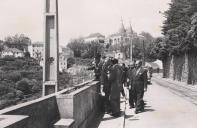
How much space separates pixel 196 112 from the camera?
607 inches

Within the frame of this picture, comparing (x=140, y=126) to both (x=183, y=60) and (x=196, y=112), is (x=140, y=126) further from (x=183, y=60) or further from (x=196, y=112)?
(x=183, y=60)

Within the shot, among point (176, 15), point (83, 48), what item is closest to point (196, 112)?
point (176, 15)

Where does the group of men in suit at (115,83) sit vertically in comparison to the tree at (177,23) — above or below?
below

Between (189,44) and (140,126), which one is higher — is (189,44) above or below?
above

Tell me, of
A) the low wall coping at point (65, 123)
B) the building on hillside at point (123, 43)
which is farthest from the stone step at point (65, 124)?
the building on hillside at point (123, 43)

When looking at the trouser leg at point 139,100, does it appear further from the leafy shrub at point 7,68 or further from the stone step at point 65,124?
the leafy shrub at point 7,68

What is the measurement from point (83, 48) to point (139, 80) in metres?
181

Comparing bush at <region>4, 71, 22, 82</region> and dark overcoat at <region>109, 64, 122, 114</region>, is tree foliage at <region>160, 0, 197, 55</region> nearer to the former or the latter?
dark overcoat at <region>109, 64, 122, 114</region>

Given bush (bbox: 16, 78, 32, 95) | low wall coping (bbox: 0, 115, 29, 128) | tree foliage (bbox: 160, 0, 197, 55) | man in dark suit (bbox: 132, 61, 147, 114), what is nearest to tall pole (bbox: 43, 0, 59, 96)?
man in dark suit (bbox: 132, 61, 147, 114)

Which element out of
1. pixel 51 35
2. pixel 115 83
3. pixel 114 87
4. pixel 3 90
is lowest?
pixel 3 90

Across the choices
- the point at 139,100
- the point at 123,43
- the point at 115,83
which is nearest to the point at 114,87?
the point at 115,83

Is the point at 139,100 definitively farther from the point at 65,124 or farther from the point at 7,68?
the point at 7,68

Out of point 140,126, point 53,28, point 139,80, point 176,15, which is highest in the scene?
point 176,15

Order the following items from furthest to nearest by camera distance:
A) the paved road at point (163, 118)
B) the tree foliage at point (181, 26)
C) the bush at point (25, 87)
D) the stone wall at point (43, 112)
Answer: the bush at point (25, 87), the tree foliage at point (181, 26), the paved road at point (163, 118), the stone wall at point (43, 112)
